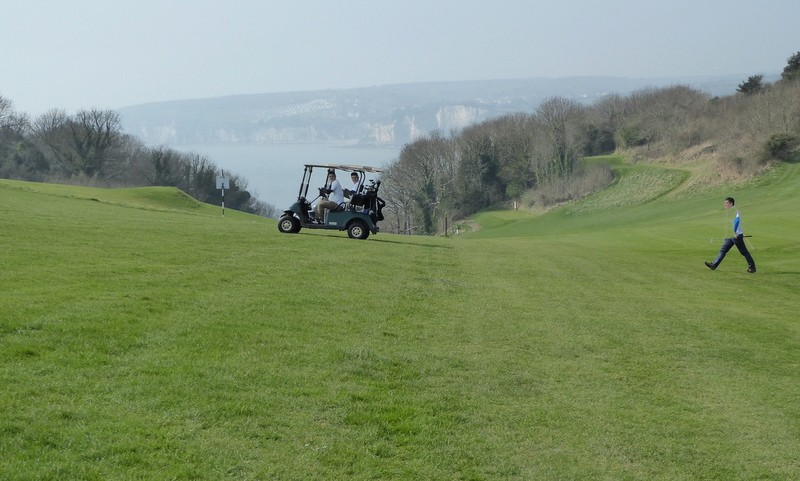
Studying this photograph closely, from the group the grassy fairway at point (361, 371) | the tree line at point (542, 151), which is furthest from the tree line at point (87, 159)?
the grassy fairway at point (361, 371)

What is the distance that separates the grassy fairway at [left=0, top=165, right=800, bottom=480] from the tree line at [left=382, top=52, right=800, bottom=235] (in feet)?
285

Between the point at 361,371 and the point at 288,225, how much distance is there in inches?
749

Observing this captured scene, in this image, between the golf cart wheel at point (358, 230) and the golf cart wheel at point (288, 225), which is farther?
the golf cart wheel at point (288, 225)

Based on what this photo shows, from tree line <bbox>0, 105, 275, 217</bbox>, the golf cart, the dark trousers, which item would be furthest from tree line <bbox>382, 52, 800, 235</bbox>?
the dark trousers

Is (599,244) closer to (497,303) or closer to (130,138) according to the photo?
(497,303)

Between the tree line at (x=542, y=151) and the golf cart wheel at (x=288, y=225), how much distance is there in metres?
75.4

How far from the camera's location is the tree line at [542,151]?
109438 mm

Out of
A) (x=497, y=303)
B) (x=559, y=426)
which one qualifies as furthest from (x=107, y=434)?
(x=497, y=303)

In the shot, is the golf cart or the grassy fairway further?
the golf cart

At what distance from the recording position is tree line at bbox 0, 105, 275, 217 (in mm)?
122938

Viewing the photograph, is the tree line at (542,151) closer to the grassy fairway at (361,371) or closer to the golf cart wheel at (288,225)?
the golf cart wheel at (288,225)

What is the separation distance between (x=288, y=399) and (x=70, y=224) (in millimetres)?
16394

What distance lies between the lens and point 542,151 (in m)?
122

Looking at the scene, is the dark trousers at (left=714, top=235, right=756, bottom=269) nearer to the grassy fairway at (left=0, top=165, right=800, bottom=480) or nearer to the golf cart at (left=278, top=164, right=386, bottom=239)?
the grassy fairway at (left=0, top=165, right=800, bottom=480)
